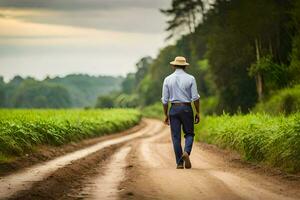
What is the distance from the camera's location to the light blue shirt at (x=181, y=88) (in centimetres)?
1309

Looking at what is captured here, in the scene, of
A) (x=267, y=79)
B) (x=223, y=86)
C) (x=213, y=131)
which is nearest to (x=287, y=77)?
Result: (x=267, y=79)

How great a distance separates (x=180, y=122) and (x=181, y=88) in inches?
31.3

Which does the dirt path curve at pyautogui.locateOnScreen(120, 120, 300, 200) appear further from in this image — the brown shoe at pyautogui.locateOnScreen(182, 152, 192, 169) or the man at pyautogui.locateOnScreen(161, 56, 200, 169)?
the man at pyautogui.locateOnScreen(161, 56, 200, 169)

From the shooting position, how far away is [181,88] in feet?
43.0

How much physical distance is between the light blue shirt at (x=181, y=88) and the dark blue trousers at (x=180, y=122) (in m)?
0.20

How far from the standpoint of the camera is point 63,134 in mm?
23203

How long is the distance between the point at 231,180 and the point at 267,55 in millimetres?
33282

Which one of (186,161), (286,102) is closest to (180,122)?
(186,161)

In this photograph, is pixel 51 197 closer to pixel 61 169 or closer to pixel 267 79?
pixel 61 169

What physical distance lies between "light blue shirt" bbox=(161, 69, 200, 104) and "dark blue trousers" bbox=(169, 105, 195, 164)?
0.20 m

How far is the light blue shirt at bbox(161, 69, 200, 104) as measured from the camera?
13086mm

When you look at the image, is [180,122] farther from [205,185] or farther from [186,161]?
[205,185]

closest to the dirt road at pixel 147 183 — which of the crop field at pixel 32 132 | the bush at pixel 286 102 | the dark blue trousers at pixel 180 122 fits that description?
the dark blue trousers at pixel 180 122

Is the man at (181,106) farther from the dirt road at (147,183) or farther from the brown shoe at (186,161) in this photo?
the dirt road at (147,183)
